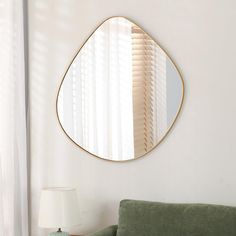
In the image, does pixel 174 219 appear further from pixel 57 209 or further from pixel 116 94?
pixel 116 94

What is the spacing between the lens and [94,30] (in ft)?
12.8

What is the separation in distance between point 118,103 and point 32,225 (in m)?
1.08

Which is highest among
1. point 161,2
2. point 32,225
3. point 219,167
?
point 161,2

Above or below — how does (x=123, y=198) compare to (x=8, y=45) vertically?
below

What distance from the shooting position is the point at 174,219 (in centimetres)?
342

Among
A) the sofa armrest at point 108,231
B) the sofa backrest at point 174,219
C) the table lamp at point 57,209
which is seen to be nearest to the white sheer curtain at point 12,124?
the table lamp at point 57,209

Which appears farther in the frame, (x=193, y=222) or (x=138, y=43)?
(x=138, y=43)

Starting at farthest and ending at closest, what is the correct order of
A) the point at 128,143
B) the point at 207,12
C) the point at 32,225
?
1. the point at 32,225
2. the point at 128,143
3. the point at 207,12

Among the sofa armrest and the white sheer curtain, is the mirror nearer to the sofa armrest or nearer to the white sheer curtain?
the white sheer curtain

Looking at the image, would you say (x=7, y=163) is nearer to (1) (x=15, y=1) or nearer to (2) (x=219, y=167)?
(1) (x=15, y=1)

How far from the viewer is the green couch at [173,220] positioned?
330cm

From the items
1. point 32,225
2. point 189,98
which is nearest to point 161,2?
point 189,98

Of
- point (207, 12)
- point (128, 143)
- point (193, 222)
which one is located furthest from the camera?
point (128, 143)

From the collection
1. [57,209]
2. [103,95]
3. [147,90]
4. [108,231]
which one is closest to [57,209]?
[57,209]
